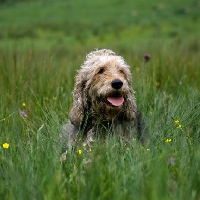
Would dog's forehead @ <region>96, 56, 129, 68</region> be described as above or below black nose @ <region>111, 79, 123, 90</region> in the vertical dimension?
above

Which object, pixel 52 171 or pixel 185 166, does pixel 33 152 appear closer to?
pixel 52 171

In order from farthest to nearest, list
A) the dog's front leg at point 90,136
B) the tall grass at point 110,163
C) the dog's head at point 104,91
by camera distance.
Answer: the dog's head at point 104,91, the dog's front leg at point 90,136, the tall grass at point 110,163

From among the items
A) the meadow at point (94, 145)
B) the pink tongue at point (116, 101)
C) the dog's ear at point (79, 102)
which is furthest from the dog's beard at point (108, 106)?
the meadow at point (94, 145)

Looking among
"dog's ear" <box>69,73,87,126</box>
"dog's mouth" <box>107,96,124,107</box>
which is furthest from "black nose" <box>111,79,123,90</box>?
"dog's ear" <box>69,73,87,126</box>

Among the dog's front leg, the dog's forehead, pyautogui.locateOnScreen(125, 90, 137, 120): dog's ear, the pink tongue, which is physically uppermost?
the dog's forehead

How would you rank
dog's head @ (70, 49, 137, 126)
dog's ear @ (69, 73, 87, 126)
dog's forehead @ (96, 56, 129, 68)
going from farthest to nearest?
dog's forehead @ (96, 56, 129, 68) < dog's ear @ (69, 73, 87, 126) < dog's head @ (70, 49, 137, 126)

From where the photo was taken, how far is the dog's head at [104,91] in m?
4.83

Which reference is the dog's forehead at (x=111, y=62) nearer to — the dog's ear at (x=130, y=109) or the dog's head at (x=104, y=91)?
the dog's head at (x=104, y=91)

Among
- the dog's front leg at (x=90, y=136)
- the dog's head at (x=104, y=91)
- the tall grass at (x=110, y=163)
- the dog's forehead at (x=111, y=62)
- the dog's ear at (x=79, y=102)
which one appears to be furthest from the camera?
the dog's forehead at (x=111, y=62)

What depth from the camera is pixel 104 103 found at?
16.0ft

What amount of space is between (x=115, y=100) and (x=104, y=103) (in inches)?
4.2

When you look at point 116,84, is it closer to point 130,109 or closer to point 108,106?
point 108,106

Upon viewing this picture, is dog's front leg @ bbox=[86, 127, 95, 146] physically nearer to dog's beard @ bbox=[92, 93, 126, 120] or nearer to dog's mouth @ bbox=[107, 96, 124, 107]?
dog's beard @ bbox=[92, 93, 126, 120]

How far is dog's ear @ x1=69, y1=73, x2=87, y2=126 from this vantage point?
195 inches
